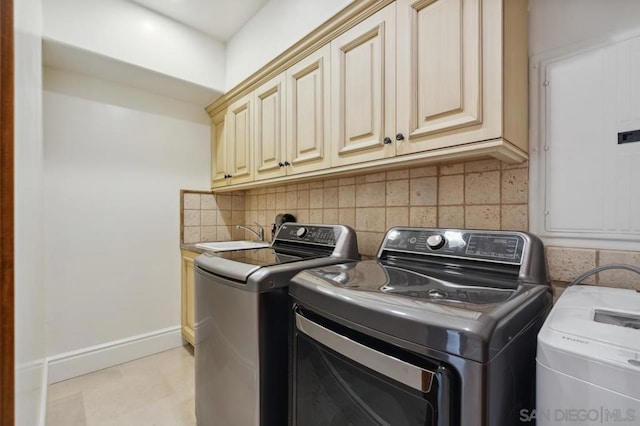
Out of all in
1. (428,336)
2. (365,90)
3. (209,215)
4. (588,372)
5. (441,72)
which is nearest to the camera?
(588,372)

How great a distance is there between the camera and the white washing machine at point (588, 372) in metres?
0.46

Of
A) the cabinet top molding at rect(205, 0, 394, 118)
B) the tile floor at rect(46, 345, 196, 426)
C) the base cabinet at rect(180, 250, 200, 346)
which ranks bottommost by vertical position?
the tile floor at rect(46, 345, 196, 426)

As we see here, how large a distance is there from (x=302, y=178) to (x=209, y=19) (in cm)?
143

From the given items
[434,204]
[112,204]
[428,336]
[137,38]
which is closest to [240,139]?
[137,38]

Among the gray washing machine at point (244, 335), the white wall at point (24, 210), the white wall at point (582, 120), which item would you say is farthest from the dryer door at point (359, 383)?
the white wall at point (582, 120)

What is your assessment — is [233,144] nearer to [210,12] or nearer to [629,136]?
[210,12]

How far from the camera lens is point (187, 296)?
2.33m

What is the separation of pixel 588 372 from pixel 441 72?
0.92 metres

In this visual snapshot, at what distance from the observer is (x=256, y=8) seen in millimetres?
1979

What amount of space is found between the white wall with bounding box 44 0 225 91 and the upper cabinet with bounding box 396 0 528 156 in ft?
5.40

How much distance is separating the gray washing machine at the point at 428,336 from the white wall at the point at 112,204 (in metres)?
1.84

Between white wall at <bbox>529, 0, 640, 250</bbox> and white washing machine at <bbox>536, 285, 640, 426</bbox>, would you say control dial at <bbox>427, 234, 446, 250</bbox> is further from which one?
white washing machine at <bbox>536, 285, 640, 426</bbox>

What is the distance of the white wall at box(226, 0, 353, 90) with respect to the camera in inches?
60.1

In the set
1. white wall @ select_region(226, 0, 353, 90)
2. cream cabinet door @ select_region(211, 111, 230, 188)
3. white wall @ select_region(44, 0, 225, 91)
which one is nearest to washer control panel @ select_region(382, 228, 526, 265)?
white wall @ select_region(226, 0, 353, 90)
